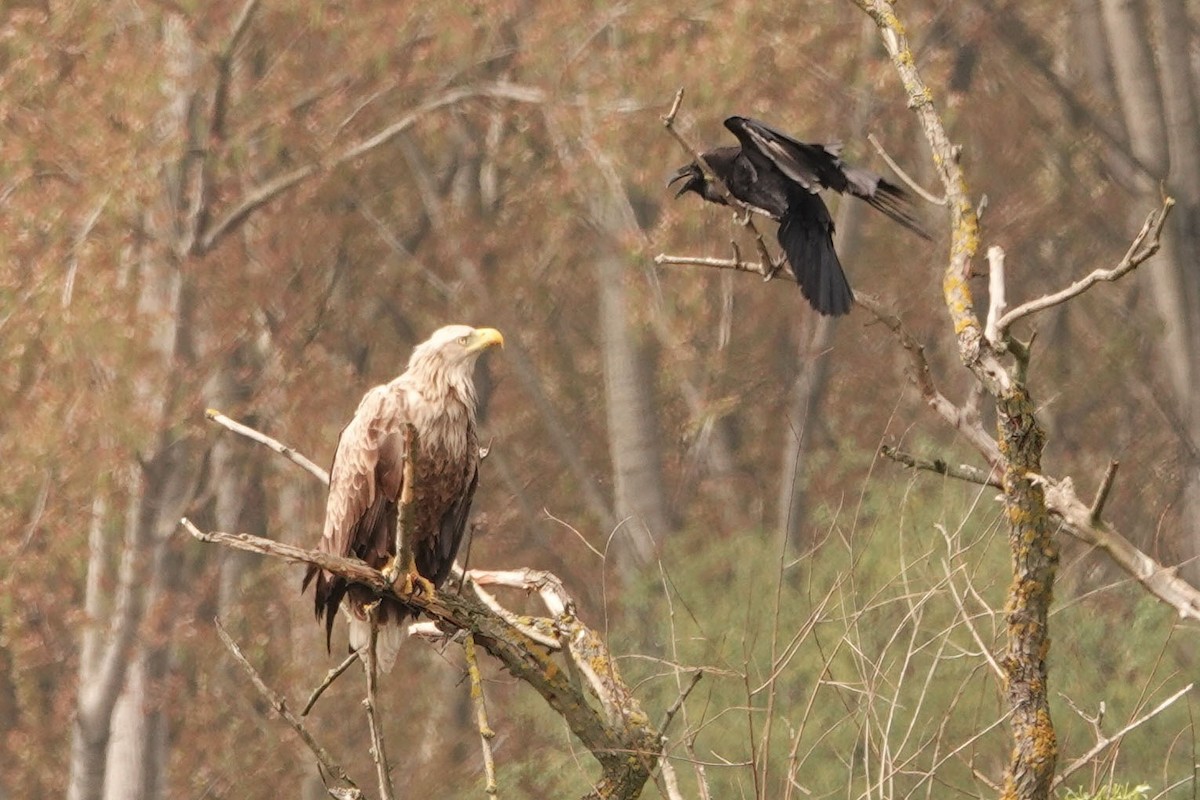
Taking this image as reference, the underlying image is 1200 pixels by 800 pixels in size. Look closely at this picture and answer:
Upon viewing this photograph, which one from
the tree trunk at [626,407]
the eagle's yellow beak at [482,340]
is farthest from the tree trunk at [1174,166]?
the eagle's yellow beak at [482,340]

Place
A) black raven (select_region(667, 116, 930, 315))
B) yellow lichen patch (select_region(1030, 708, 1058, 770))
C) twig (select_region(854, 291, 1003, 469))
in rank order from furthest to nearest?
1. black raven (select_region(667, 116, 930, 315))
2. twig (select_region(854, 291, 1003, 469))
3. yellow lichen patch (select_region(1030, 708, 1058, 770))

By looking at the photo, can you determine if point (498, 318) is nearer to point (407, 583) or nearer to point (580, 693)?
point (407, 583)

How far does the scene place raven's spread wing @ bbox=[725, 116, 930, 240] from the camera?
536cm

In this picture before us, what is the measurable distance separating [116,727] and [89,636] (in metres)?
0.92

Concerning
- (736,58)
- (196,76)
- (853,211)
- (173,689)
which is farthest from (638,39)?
(173,689)

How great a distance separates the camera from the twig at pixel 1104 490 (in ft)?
13.5

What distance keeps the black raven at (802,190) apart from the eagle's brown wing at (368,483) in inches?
49.6

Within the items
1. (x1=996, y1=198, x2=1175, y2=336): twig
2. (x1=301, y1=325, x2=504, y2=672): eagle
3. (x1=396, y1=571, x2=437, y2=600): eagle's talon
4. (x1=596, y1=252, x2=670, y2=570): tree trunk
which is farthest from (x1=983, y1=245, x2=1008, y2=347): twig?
(x1=596, y1=252, x2=670, y2=570): tree trunk

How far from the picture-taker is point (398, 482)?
6062 mm

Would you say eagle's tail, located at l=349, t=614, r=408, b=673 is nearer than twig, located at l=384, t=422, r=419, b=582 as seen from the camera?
No

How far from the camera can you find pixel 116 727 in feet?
57.1

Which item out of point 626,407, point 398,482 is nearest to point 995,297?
point 398,482

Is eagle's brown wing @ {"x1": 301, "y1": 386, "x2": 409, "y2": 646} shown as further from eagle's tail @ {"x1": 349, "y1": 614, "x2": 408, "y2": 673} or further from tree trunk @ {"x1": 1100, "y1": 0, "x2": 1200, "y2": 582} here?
tree trunk @ {"x1": 1100, "y1": 0, "x2": 1200, "y2": 582}

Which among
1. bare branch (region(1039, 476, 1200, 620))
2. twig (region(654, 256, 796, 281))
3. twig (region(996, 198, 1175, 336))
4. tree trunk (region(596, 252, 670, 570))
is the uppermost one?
twig (region(654, 256, 796, 281))
